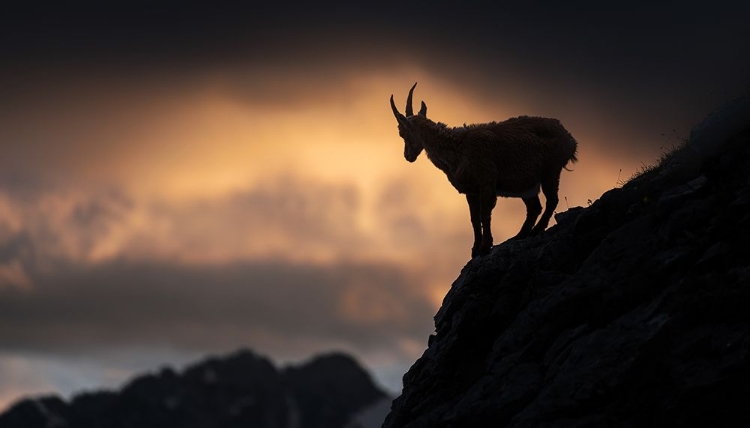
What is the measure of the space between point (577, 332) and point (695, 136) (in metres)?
6.04

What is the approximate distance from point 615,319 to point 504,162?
816 centimetres

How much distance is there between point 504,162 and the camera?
33.5 metres

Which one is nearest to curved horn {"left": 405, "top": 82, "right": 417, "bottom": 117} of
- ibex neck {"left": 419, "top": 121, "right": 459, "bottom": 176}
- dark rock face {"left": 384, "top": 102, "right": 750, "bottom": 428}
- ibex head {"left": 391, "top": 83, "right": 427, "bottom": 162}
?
ibex head {"left": 391, "top": 83, "right": 427, "bottom": 162}

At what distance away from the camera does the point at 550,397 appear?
2575 centimetres

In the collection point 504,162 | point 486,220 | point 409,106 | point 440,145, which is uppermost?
point 409,106

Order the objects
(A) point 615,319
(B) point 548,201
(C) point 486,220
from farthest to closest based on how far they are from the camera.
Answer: (B) point 548,201, (C) point 486,220, (A) point 615,319

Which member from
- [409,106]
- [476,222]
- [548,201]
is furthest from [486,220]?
[409,106]

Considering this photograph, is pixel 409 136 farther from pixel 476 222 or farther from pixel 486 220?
→ pixel 486 220

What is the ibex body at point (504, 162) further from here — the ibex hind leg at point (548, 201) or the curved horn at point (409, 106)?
the curved horn at point (409, 106)

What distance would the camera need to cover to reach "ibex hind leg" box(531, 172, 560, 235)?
34.0m

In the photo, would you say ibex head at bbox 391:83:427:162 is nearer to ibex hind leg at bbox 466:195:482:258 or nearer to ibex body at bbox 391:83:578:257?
ibex body at bbox 391:83:578:257

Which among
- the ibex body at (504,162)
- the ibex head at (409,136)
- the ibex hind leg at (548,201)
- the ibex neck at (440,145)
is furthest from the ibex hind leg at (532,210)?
the ibex head at (409,136)

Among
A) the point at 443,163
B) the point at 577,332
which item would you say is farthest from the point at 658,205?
the point at 443,163

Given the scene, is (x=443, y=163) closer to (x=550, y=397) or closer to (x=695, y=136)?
(x=695, y=136)
